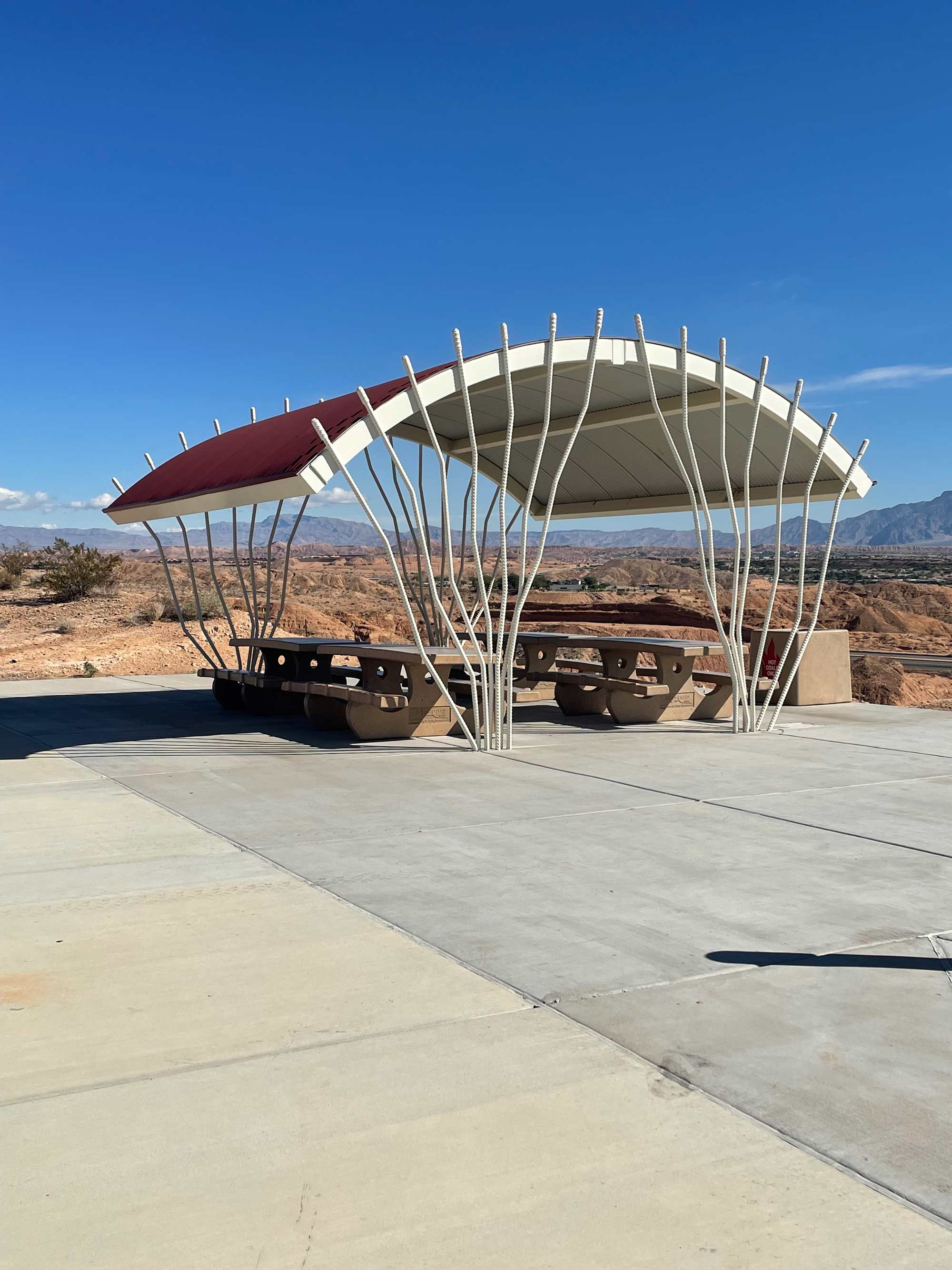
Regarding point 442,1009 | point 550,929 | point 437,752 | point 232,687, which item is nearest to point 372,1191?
point 442,1009

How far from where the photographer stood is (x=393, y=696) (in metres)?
11.2

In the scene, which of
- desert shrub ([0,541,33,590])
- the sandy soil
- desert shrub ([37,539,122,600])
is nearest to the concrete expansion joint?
the sandy soil

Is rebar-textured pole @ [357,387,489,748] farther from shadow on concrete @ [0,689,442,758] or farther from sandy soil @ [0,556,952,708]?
sandy soil @ [0,556,952,708]

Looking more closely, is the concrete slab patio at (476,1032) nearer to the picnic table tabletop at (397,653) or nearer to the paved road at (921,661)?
the picnic table tabletop at (397,653)

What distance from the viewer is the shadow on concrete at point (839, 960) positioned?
4.74 metres

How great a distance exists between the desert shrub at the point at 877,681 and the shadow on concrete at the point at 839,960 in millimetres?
13814

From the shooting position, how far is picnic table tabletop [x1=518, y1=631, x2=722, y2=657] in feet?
39.8

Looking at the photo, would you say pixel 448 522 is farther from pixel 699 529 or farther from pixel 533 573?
pixel 699 529

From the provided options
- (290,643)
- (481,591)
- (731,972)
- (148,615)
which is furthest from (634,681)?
(148,615)

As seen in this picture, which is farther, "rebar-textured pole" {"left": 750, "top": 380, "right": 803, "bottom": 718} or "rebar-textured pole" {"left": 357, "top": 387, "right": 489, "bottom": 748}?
"rebar-textured pole" {"left": 750, "top": 380, "right": 803, "bottom": 718}

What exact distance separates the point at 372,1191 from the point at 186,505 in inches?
365

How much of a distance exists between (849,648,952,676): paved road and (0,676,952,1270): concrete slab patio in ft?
57.7

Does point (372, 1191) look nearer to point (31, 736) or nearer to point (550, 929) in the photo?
point (550, 929)

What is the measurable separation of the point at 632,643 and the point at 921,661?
15875mm
